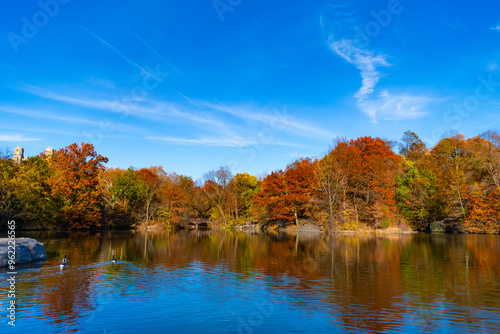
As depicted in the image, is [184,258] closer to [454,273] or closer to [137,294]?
[137,294]

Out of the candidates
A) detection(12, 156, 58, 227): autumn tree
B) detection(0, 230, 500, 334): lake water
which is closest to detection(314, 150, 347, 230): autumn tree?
detection(0, 230, 500, 334): lake water

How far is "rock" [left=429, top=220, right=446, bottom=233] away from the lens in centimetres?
5974

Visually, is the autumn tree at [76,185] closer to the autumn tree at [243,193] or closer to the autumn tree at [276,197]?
the autumn tree at [276,197]

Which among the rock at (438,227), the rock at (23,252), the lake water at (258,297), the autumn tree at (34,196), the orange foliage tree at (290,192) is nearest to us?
the lake water at (258,297)

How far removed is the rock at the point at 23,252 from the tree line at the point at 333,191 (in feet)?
118

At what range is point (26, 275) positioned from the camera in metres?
17.1

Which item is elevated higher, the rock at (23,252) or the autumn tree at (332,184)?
the autumn tree at (332,184)

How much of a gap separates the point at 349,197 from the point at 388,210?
25.2 feet

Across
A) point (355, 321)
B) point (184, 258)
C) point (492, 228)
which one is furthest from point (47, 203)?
point (492, 228)

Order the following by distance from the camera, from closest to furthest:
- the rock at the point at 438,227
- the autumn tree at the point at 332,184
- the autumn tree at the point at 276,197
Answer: the rock at the point at 438,227
the autumn tree at the point at 332,184
the autumn tree at the point at 276,197

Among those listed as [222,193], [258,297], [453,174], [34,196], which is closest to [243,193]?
[222,193]

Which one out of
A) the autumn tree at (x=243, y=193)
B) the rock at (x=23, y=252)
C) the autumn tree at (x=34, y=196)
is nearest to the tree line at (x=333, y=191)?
the autumn tree at (x=34, y=196)

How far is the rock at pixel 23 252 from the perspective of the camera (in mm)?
19312

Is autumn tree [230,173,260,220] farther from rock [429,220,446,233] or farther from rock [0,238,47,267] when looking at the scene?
rock [0,238,47,267]
